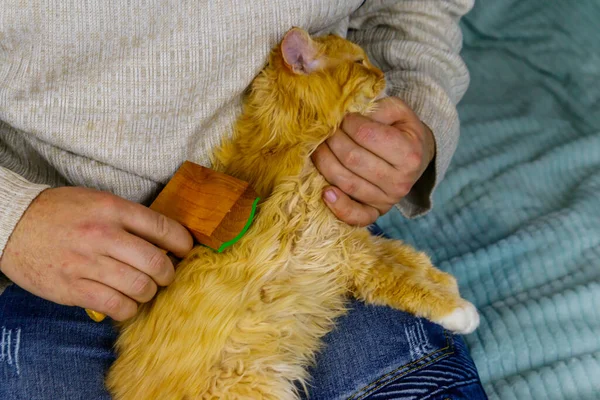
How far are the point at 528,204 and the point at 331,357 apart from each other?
3.07 feet

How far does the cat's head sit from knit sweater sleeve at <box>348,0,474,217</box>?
0.22 m

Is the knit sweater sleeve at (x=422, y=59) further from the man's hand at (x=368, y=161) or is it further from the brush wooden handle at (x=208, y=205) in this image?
the brush wooden handle at (x=208, y=205)

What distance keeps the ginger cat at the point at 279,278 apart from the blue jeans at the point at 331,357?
3 cm

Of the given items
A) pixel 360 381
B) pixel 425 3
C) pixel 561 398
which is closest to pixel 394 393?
pixel 360 381

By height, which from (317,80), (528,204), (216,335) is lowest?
(528,204)

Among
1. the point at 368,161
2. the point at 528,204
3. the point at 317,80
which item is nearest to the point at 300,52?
the point at 317,80

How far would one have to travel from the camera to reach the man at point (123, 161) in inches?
32.6

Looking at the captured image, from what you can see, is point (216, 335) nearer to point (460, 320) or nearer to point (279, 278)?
point (279, 278)

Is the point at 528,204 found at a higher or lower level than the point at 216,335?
lower

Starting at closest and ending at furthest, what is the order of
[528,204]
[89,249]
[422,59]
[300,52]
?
[89,249]
[300,52]
[422,59]
[528,204]

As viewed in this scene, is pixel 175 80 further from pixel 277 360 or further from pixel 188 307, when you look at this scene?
pixel 277 360

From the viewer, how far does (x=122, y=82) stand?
2.89ft

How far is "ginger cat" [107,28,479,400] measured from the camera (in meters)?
0.84

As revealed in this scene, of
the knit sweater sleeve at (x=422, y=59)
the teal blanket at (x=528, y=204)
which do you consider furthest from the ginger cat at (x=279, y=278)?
the teal blanket at (x=528, y=204)
